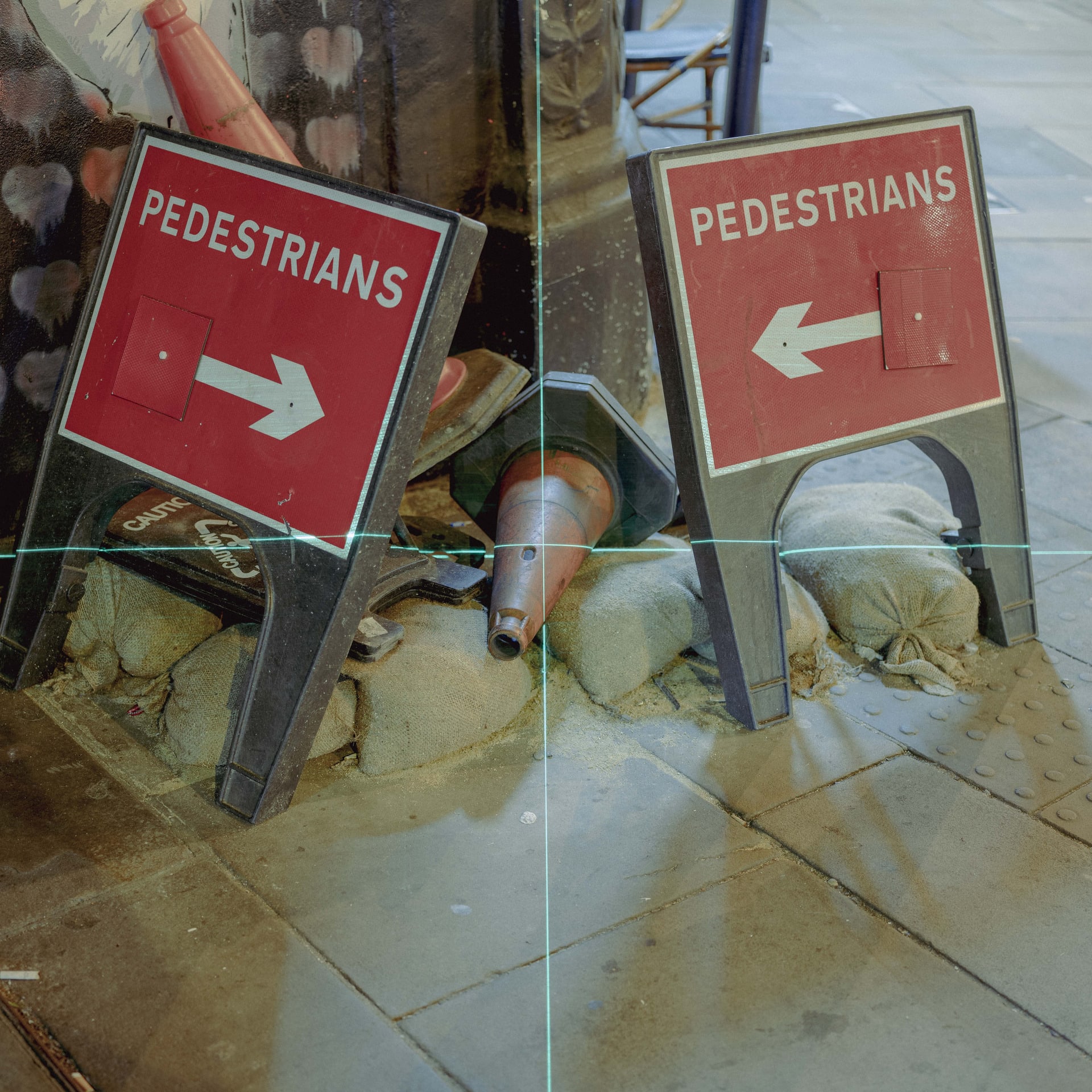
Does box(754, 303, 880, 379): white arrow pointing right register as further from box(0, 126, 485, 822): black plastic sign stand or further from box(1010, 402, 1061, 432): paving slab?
box(1010, 402, 1061, 432): paving slab

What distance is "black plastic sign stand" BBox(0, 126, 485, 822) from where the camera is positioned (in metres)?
2.63

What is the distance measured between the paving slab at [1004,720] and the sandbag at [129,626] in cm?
181

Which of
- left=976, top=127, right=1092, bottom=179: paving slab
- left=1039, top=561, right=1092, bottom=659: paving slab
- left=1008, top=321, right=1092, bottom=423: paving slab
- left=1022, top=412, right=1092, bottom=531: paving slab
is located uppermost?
left=1039, top=561, right=1092, bottom=659: paving slab

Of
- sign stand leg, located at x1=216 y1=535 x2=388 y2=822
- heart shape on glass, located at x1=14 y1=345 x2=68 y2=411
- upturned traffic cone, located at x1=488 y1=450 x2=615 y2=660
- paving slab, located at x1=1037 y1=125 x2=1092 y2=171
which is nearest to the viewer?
sign stand leg, located at x1=216 y1=535 x2=388 y2=822

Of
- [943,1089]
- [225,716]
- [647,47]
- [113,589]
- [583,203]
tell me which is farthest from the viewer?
[647,47]

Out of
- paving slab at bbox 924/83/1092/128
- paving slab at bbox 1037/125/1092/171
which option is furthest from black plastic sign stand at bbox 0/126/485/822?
paving slab at bbox 924/83/1092/128

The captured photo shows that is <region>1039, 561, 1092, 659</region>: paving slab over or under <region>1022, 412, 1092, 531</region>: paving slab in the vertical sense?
over

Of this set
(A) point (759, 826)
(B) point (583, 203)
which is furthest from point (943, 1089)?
(B) point (583, 203)

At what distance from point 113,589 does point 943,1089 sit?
235cm

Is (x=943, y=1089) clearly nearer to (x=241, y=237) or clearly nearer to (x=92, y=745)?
(x=92, y=745)

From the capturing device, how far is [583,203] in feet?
14.4

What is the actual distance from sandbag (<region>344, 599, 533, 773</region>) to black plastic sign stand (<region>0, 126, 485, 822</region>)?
195 millimetres

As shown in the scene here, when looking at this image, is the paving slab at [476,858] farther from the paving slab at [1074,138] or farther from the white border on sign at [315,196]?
the paving slab at [1074,138]

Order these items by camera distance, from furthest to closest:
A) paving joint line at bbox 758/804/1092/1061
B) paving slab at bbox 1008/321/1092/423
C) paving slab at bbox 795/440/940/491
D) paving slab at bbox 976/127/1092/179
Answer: paving slab at bbox 976/127/1092/179 → paving slab at bbox 1008/321/1092/423 → paving slab at bbox 795/440/940/491 → paving joint line at bbox 758/804/1092/1061
